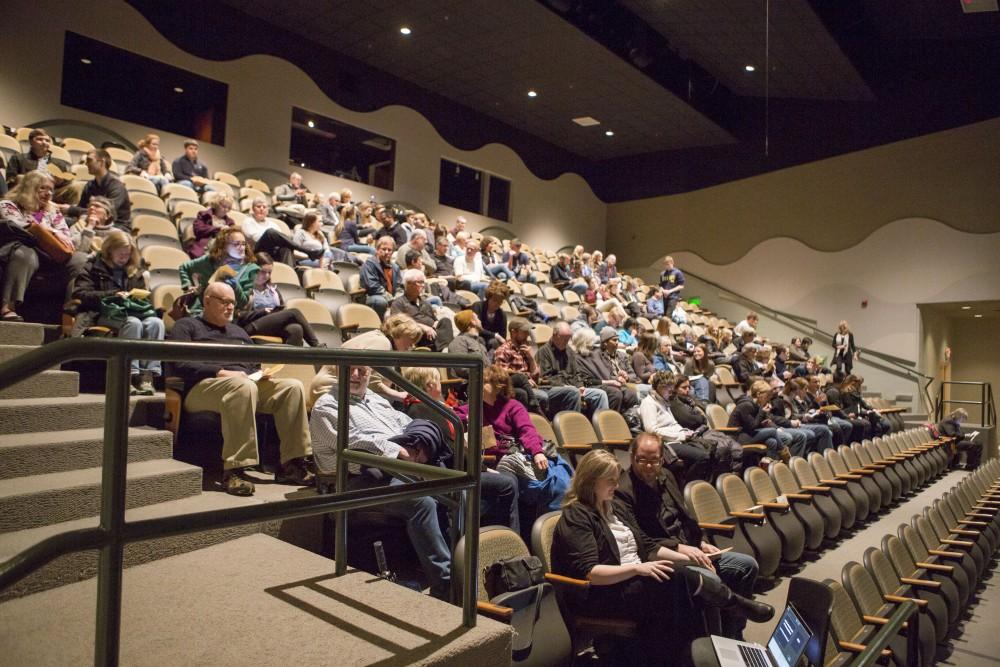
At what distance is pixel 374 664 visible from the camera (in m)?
1.14

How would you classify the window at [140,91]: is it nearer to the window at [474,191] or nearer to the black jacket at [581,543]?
the window at [474,191]

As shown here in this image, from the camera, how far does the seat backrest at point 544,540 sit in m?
2.37

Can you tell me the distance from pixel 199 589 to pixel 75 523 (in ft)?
1.92

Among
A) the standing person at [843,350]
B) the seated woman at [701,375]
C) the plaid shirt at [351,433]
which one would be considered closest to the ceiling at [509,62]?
the standing person at [843,350]

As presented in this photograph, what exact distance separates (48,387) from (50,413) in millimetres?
253

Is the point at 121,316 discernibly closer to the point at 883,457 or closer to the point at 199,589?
the point at 199,589

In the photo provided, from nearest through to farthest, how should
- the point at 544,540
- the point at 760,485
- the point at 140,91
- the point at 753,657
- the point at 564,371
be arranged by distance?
the point at 753,657
the point at 544,540
the point at 760,485
the point at 564,371
the point at 140,91

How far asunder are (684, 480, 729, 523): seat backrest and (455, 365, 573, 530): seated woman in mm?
600

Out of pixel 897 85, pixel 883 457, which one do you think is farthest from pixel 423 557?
pixel 897 85

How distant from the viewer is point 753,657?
75.3 inches

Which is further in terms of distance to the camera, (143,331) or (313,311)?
(313,311)

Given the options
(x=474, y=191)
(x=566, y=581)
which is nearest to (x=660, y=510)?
(x=566, y=581)

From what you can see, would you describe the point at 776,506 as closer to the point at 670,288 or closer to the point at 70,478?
the point at 70,478

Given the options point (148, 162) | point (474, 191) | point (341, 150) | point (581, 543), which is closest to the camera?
point (581, 543)
